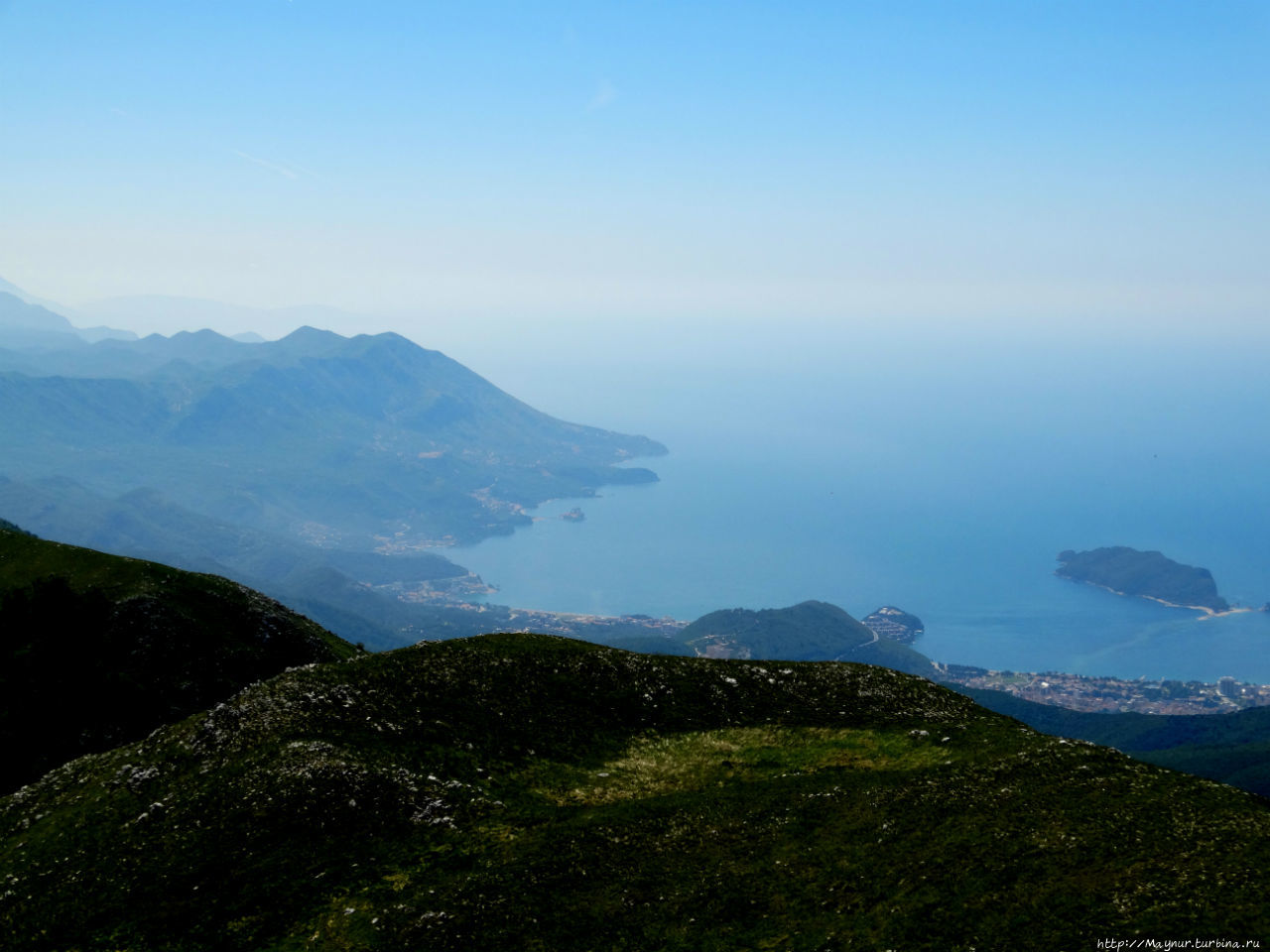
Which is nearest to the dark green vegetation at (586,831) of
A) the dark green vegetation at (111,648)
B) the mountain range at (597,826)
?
the mountain range at (597,826)

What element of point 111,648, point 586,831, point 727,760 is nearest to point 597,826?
point 586,831

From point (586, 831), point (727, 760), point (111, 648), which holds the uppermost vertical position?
point (727, 760)

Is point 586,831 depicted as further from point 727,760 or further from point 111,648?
point 111,648

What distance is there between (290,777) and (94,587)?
33.6 metres

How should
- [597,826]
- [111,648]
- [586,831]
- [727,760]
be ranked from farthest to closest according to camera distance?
[111,648] < [727,760] < [597,826] < [586,831]

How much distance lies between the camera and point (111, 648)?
49.4 meters

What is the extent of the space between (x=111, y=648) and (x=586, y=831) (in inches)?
1530

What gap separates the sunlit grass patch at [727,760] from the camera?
32.8m

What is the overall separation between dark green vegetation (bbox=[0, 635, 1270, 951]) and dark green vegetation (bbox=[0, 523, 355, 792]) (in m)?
11.9

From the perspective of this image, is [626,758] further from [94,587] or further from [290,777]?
[94,587]

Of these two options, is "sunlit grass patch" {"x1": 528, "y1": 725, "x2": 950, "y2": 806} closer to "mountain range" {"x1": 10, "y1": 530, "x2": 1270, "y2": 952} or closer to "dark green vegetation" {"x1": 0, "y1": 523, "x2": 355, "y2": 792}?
"mountain range" {"x1": 10, "y1": 530, "x2": 1270, "y2": 952}

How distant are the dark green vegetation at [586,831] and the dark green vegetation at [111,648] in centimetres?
1191

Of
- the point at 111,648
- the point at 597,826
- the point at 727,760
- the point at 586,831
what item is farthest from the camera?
the point at 111,648

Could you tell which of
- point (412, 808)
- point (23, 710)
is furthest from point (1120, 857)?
point (23, 710)
